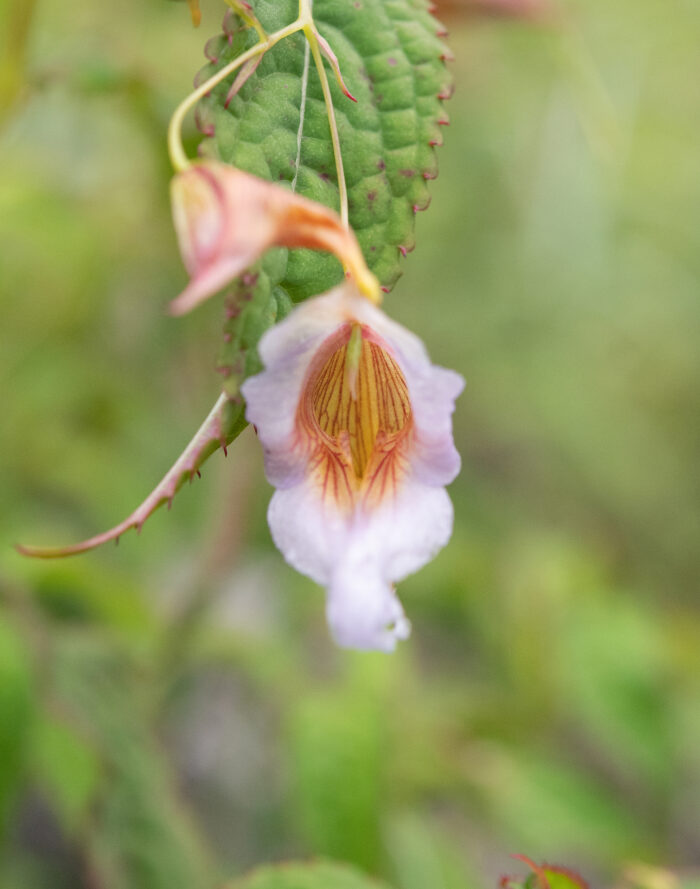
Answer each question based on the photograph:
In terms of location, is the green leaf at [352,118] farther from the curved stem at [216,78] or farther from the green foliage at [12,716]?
the green foliage at [12,716]

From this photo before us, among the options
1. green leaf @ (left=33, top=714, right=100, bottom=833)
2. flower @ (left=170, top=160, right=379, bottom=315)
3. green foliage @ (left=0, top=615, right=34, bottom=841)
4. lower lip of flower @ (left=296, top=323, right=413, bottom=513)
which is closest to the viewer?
flower @ (left=170, top=160, right=379, bottom=315)

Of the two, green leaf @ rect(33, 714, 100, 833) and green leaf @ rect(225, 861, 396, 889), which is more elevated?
green leaf @ rect(225, 861, 396, 889)

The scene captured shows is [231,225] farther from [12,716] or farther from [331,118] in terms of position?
[12,716]

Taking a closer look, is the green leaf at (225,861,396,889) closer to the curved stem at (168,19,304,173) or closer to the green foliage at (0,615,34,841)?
the green foliage at (0,615,34,841)

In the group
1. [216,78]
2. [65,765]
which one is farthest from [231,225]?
[65,765]

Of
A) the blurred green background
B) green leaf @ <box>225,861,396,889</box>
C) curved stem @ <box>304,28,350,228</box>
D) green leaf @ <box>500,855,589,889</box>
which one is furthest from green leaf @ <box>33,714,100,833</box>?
curved stem @ <box>304,28,350,228</box>
